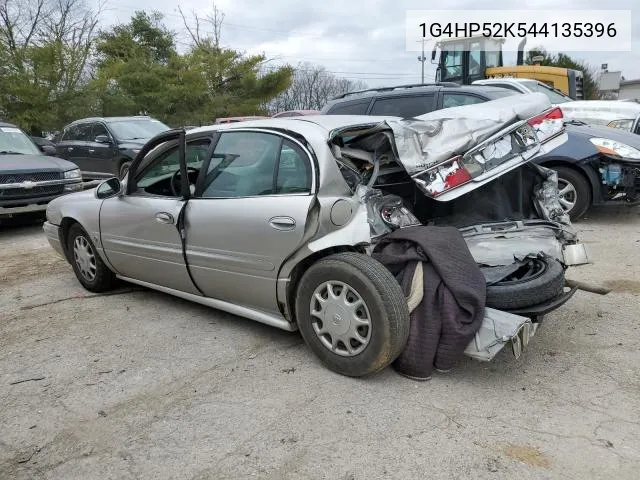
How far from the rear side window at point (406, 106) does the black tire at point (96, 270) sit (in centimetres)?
439

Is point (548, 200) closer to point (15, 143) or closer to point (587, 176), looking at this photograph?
point (587, 176)

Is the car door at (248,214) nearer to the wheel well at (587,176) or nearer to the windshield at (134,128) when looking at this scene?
the wheel well at (587,176)

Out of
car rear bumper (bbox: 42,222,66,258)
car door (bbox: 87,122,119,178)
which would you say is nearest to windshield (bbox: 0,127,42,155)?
car door (bbox: 87,122,119,178)

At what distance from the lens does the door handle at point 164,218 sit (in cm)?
394

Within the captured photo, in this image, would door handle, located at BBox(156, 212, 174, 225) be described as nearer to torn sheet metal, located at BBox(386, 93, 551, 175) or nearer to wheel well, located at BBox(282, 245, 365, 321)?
wheel well, located at BBox(282, 245, 365, 321)

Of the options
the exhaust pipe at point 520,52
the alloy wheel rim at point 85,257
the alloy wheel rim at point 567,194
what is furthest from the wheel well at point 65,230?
the exhaust pipe at point 520,52

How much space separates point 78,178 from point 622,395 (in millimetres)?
8360

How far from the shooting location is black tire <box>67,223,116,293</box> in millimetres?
4836

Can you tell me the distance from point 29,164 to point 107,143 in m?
3.45

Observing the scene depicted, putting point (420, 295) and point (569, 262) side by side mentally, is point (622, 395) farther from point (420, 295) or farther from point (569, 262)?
point (420, 295)

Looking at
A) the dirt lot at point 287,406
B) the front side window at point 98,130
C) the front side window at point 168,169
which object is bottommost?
the dirt lot at point 287,406

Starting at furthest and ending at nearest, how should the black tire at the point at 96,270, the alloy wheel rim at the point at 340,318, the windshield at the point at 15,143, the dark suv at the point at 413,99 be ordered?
the windshield at the point at 15,143 < the dark suv at the point at 413,99 < the black tire at the point at 96,270 < the alloy wheel rim at the point at 340,318

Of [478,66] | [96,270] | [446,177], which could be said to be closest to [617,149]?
[446,177]

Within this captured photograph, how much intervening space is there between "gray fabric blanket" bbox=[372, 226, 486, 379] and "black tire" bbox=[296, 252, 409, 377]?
128 mm
